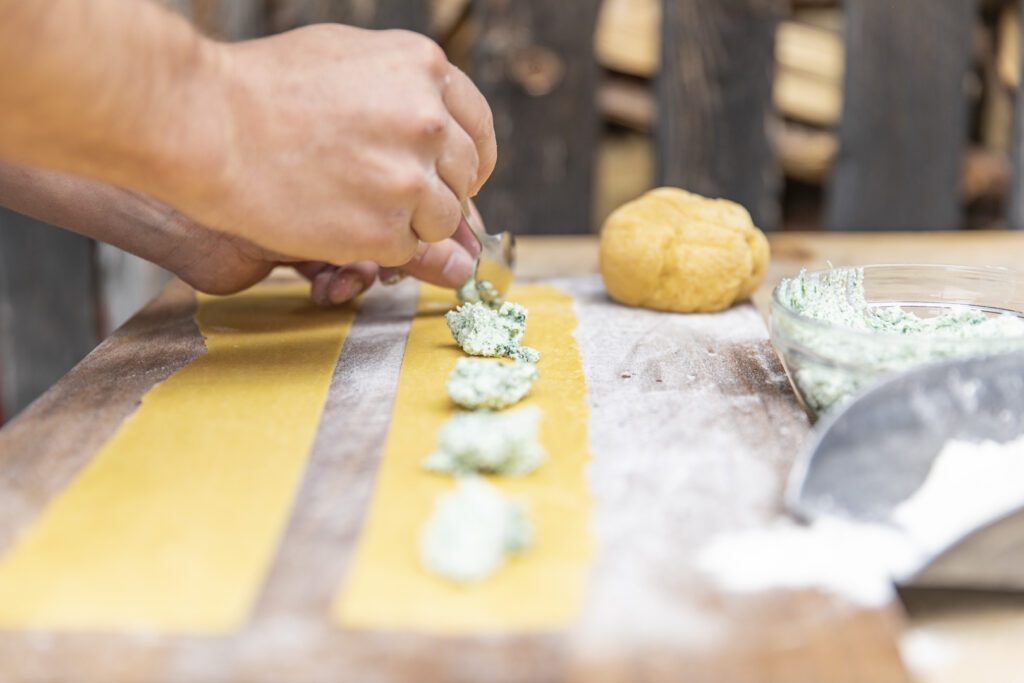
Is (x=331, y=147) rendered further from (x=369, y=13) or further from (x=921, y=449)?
(x=369, y=13)

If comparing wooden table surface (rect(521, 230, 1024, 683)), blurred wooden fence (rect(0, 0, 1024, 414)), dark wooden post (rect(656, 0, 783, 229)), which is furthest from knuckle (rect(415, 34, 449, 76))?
dark wooden post (rect(656, 0, 783, 229))

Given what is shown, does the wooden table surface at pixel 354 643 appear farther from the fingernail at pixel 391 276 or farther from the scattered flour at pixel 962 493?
the fingernail at pixel 391 276

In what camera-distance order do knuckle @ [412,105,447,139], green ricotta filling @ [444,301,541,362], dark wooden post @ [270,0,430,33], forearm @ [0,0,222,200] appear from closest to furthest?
forearm @ [0,0,222,200] → knuckle @ [412,105,447,139] → green ricotta filling @ [444,301,541,362] → dark wooden post @ [270,0,430,33]

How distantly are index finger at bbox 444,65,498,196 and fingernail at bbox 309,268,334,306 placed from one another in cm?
37

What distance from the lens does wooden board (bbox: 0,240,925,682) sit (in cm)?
67

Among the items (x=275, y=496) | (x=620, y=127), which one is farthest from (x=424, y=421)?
(x=620, y=127)

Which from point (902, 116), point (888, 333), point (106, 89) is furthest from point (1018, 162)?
point (106, 89)

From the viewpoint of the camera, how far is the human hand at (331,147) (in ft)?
3.11

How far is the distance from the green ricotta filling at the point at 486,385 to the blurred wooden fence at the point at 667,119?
1420mm

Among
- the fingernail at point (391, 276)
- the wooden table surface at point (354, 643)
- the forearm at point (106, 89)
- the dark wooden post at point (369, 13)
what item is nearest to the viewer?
the wooden table surface at point (354, 643)

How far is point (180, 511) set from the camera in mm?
845

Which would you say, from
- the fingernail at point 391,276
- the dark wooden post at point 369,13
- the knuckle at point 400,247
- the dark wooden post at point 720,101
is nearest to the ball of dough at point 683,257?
the fingernail at point 391,276

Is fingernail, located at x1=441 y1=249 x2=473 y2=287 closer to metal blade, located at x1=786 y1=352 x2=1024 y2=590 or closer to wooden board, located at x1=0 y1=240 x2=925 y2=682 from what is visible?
wooden board, located at x1=0 y1=240 x2=925 y2=682

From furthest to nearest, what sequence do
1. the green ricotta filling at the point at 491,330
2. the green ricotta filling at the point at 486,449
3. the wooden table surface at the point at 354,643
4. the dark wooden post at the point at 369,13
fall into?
the dark wooden post at the point at 369,13
the green ricotta filling at the point at 491,330
the green ricotta filling at the point at 486,449
the wooden table surface at the point at 354,643
